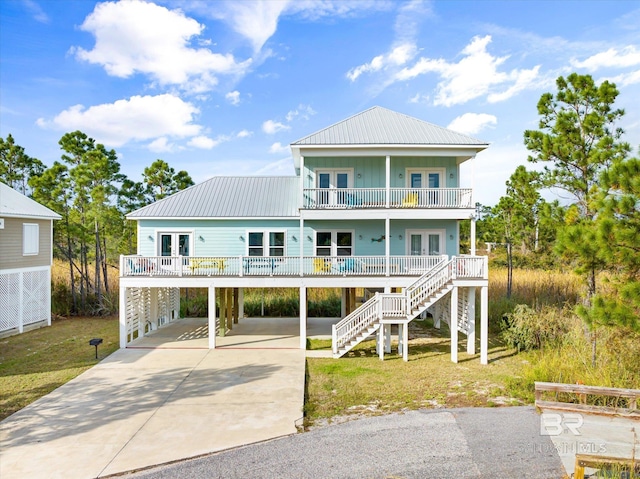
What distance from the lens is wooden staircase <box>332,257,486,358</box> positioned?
1411 centimetres

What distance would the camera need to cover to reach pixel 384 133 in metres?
16.5

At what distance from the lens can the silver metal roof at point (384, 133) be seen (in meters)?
15.6

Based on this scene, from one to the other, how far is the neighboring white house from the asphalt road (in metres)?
17.0

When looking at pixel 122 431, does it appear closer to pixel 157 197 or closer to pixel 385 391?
pixel 385 391

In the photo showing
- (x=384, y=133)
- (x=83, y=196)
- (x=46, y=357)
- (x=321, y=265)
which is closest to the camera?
(x=46, y=357)

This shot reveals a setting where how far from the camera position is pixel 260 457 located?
7.21m

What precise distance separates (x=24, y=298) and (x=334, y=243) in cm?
1598

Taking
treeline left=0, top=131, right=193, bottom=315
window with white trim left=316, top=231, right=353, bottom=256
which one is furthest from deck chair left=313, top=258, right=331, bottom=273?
treeline left=0, top=131, right=193, bottom=315

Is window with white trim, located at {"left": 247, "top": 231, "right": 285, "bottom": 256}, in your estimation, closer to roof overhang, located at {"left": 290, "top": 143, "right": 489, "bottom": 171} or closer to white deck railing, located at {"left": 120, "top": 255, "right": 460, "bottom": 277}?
white deck railing, located at {"left": 120, "top": 255, "right": 460, "bottom": 277}

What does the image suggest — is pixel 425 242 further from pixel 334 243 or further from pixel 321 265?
pixel 321 265

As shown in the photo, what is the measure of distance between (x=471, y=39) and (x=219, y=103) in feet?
48.3

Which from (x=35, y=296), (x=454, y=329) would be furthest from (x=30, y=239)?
(x=454, y=329)

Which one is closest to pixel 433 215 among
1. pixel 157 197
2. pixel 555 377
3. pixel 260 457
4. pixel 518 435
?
pixel 555 377

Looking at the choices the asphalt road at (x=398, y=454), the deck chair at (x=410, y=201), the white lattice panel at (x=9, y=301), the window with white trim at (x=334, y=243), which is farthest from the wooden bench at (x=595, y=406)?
the white lattice panel at (x=9, y=301)
